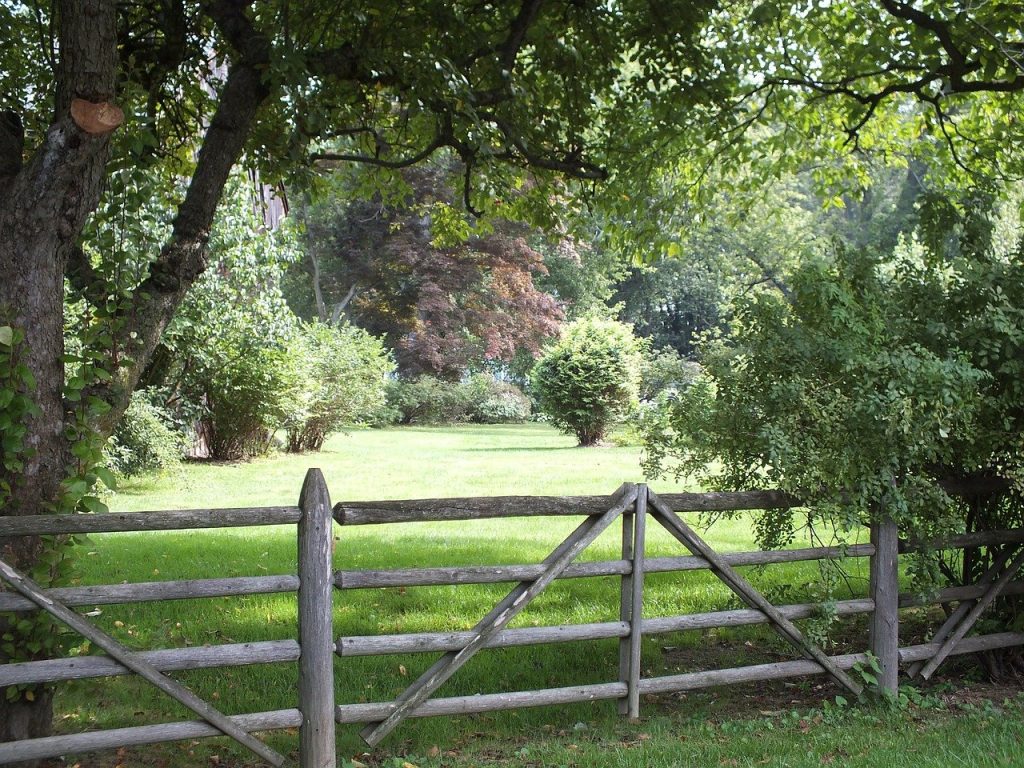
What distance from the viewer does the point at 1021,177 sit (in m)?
9.62

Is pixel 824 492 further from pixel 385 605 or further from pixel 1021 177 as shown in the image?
pixel 1021 177

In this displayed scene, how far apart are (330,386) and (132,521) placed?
1814cm

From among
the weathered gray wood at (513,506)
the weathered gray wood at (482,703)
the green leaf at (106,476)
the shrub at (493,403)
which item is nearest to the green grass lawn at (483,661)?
the weathered gray wood at (482,703)

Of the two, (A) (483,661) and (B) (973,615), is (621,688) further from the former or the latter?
(B) (973,615)

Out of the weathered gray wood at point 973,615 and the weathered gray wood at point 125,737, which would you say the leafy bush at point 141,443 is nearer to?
the weathered gray wood at point 125,737

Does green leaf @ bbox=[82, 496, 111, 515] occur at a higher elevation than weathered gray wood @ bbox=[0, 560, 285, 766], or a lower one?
higher

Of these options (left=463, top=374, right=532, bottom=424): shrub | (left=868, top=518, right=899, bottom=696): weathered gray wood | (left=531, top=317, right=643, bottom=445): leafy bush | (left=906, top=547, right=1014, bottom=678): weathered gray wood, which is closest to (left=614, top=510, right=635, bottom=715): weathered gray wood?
(left=868, top=518, right=899, bottom=696): weathered gray wood

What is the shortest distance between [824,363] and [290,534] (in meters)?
8.12

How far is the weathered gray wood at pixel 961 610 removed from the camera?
20.6ft

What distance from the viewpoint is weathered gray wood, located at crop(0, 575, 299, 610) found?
4265 mm

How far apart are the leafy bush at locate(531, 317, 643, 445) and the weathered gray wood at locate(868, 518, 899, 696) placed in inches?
690

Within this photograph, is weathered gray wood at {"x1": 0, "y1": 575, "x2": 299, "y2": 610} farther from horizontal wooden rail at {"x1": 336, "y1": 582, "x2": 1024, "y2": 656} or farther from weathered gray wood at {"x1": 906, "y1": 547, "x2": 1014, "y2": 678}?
weathered gray wood at {"x1": 906, "y1": 547, "x2": 1014, "y2": 678}

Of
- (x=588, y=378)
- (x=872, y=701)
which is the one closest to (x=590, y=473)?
(x=588, y=378)

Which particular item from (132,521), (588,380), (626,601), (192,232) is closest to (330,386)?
(588,380)
